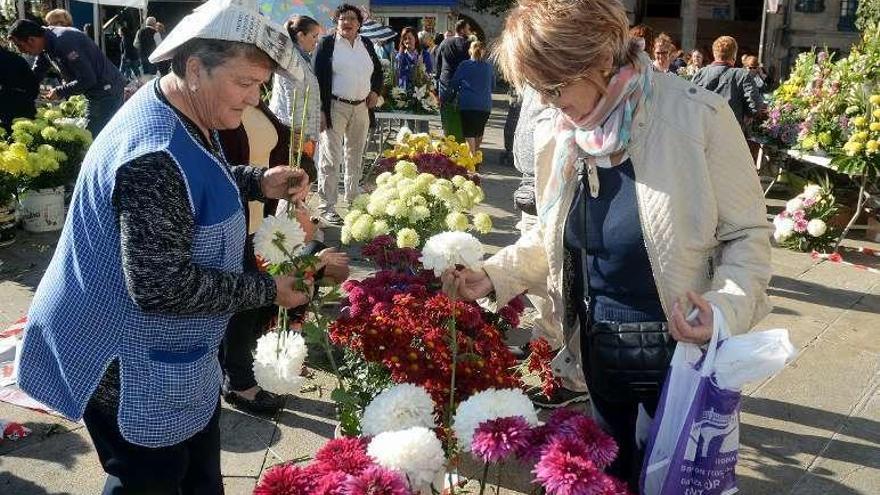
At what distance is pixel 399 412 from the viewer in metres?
1.57

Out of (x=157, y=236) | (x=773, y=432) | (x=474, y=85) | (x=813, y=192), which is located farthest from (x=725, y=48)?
(x=157, y=236)

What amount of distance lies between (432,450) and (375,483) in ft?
0.42

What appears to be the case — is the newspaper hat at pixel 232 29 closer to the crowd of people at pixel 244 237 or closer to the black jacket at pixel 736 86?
the crowd of people at pixel 244 237

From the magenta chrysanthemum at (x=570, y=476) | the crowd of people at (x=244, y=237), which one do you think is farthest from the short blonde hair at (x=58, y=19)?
the magenta chrysanthemum at (x=570, y=476)

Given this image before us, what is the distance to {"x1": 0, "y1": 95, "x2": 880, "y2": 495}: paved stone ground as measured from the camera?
10.5 feet

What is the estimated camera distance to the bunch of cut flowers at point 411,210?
11.7 ft

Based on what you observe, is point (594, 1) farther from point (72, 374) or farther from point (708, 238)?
point (72, 374)

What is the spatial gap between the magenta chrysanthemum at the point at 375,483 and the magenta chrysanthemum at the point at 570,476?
0.24 m

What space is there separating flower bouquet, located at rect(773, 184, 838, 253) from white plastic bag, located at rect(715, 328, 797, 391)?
5.43 m

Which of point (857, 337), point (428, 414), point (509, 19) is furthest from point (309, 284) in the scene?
point (857, 337)

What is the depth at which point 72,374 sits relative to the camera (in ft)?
5.60

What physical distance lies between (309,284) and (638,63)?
876mm

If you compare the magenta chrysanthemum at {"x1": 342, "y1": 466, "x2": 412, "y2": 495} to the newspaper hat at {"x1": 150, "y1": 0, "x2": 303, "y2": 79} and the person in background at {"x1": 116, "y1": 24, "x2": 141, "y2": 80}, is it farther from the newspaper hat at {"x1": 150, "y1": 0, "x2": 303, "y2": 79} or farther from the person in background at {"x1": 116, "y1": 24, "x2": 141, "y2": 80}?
the person in background at {"x1": 116, "y1": 24, "x2": 141, "y2": 80}

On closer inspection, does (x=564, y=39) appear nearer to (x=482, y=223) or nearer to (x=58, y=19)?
(x=482, y=223)
